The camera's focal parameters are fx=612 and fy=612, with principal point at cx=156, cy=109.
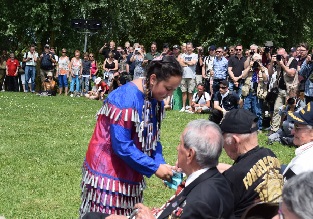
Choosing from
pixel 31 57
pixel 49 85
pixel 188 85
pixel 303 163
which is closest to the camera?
pixel 303 163

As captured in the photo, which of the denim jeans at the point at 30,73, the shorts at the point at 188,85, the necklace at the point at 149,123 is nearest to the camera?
the necklace at the point at 149,123

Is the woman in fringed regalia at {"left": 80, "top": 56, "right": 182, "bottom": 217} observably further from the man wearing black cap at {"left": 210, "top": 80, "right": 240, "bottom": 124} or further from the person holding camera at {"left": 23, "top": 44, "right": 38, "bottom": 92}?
the person holding camera at {"left": 23, "top": 44, "right": 38, "bottom": 92}

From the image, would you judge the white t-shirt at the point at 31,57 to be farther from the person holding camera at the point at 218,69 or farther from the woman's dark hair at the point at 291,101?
the woman's dark hair at the point at 291,101

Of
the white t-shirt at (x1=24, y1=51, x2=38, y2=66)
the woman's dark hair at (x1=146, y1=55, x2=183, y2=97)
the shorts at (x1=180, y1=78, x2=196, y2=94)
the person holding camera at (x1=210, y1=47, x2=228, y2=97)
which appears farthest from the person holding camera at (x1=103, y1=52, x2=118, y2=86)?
the woman's dark hair at (x1=146, y1=55, x2=183, y2=97)

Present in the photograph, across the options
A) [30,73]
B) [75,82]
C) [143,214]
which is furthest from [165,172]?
[30,73]

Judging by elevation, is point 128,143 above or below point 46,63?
below

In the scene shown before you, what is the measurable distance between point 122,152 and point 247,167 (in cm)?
88

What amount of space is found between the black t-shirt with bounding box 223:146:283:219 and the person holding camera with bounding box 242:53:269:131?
9147 millimetres

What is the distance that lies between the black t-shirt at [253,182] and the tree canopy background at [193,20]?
884 inches

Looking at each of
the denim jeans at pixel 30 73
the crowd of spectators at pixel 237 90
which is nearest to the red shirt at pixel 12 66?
the crowd of spectators at pixel 237 90

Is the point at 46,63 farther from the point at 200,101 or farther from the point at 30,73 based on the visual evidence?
the point at 200,101

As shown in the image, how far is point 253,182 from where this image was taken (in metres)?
4.01

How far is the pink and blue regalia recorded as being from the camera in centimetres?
431

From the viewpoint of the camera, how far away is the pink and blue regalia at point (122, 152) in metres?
4.31
